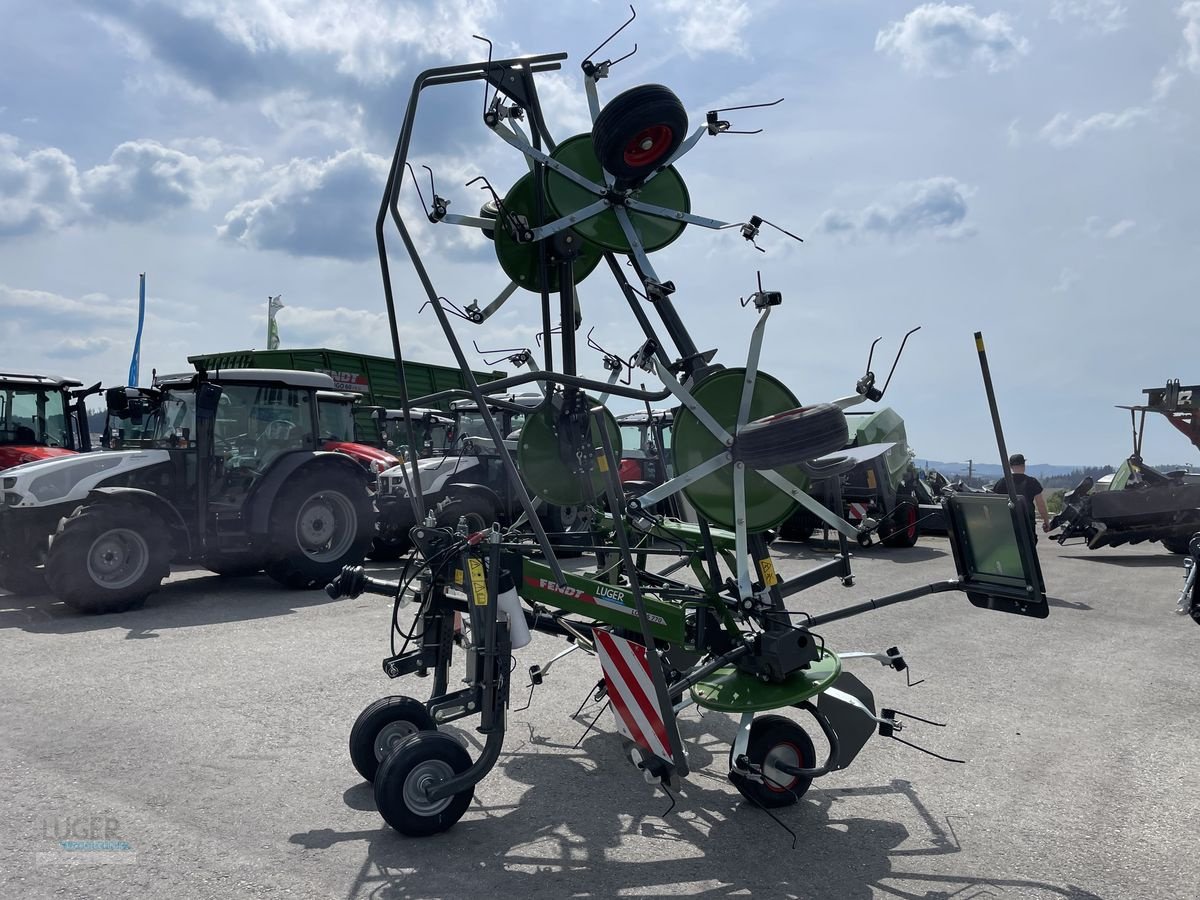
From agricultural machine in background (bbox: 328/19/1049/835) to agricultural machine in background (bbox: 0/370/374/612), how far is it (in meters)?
5.69

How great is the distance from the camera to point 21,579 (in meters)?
9.91

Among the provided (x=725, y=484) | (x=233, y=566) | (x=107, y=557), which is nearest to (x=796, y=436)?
(x=725, y=484)

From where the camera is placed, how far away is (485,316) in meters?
5.21

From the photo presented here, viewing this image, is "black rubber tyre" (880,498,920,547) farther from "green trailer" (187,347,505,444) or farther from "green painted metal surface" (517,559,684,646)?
"green painted metal surface" (517,559,684,646)

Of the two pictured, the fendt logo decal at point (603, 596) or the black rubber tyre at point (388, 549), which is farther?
the black rubber tyre at point (388, 549)

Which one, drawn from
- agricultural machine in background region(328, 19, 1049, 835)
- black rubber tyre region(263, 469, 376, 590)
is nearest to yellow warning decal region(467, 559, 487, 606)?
agricultural machine in background region(328, 19, 1049, 835)

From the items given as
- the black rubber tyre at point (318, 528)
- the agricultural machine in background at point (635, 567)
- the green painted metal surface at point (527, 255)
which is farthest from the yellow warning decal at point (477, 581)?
the black rubber tyre at point (318, 528)

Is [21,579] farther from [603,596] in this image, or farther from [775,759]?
[775,759]

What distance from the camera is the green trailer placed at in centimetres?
2002

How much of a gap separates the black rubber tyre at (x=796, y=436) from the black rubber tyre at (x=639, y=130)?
1.46m

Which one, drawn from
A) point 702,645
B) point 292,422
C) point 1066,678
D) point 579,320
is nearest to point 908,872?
point 702,645

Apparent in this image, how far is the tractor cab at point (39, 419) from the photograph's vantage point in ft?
41.6

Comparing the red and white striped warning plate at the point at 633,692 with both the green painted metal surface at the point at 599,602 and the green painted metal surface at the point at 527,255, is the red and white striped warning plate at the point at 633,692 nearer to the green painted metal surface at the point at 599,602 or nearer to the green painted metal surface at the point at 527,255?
the green painted metal surface at the point at 599,602

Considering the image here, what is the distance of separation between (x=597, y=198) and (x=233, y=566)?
8.04m
